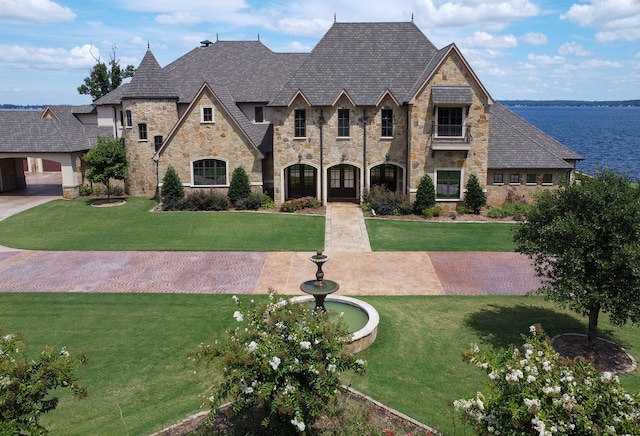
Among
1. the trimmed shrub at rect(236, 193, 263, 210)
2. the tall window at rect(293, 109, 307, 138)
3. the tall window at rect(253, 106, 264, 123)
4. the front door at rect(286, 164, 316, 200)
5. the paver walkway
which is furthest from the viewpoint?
the tall window at rect(253, 106, 264, 123)

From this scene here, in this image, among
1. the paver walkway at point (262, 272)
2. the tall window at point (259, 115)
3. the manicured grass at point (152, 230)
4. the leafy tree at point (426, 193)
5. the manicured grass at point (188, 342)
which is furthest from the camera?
the tall window at point (259, 115)

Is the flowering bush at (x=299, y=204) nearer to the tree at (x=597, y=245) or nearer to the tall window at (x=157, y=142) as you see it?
the tall window at (x=157, y=142)

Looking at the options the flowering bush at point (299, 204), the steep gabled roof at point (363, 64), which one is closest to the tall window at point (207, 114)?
Result: the steep gabled roof at point (363, 64)

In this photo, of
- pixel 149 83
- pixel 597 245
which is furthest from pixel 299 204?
pixel 597 245

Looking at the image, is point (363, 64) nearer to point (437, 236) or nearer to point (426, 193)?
point (426, 193)

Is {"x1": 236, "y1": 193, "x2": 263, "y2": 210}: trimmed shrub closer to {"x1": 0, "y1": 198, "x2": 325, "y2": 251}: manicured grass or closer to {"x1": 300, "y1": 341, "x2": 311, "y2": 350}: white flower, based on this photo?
{"x1": 0, "y1": 198, "x2": 325, "y2": 251}: manicured grass

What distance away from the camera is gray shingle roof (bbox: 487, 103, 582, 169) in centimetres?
3250

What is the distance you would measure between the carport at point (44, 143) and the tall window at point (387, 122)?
2175cm

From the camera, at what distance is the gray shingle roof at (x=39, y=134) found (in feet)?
→ 122

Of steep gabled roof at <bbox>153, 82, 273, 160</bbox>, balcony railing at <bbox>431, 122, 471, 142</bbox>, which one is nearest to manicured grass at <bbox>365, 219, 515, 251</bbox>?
balcony railing at <bbox>431, 122, 471, 142</bbox>

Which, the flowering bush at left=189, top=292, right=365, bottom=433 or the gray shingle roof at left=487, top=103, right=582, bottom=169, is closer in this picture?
the flowering bush at left=189, top=292, right=365, bottom=433

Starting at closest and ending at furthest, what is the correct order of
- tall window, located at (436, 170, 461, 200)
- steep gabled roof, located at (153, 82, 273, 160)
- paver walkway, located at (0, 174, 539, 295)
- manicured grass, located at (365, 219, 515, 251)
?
paver walkway, located at (0, 174, 539, 295) → manicured grass, located at (365, 219, 515, 251) → tall window, located at (436, 170, 461, 200) → steep gabled roof, located at (153, 82, 273, 160)

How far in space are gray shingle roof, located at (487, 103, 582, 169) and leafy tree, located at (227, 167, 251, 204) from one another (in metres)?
15.5

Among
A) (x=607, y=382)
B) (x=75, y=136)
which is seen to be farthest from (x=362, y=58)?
(x=607, y=382)
